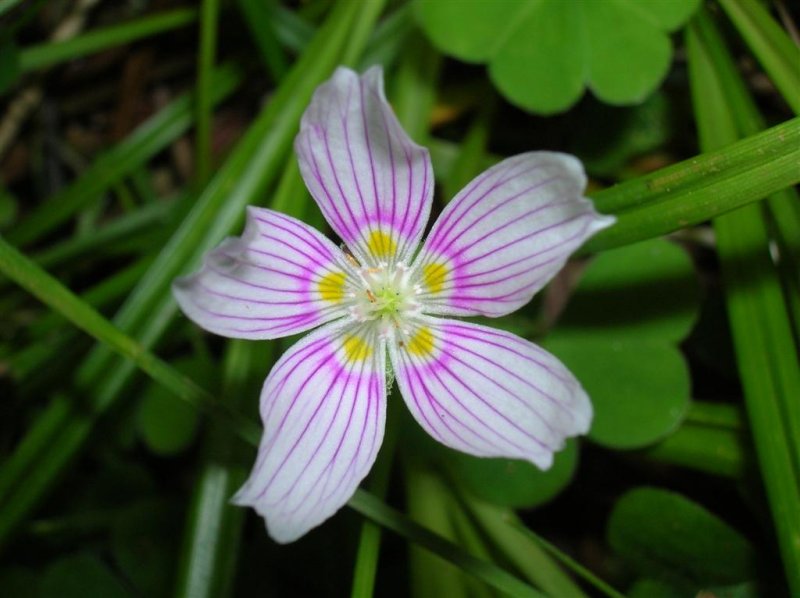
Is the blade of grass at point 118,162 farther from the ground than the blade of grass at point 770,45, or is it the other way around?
the blade of grass at point 770,45

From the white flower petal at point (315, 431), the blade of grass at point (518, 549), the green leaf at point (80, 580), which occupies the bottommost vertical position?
the green leaf at point (80, 580)

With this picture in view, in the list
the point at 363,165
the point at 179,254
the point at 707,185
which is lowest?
the point at 179,254

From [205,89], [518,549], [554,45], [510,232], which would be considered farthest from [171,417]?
[554,45]

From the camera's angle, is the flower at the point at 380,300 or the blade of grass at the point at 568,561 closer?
the flower at the point at 380,300

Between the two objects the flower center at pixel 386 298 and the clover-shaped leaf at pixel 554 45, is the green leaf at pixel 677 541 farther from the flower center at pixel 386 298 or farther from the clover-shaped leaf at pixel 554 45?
the clover-shaped leaf at pixel 554 45

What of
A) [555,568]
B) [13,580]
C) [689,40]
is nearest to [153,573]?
[13,580]

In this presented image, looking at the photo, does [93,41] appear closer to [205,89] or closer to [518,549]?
[205,89]

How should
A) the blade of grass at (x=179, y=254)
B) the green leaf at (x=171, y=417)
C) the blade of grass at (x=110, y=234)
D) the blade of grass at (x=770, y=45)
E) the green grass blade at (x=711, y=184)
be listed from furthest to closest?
1. the blade of grass at (x=110, y=234)
2. the green leaf at (x=171, y=417)
3. the blade of grass at (x=179, y=254)
4. the blade of grass at (x=770, y=45)
5. the green grass blade at (x=711, y=184)

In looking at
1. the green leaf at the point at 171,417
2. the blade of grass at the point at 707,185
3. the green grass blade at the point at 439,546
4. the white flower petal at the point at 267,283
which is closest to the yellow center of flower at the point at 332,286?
the white flower petal at the point at 267,283
